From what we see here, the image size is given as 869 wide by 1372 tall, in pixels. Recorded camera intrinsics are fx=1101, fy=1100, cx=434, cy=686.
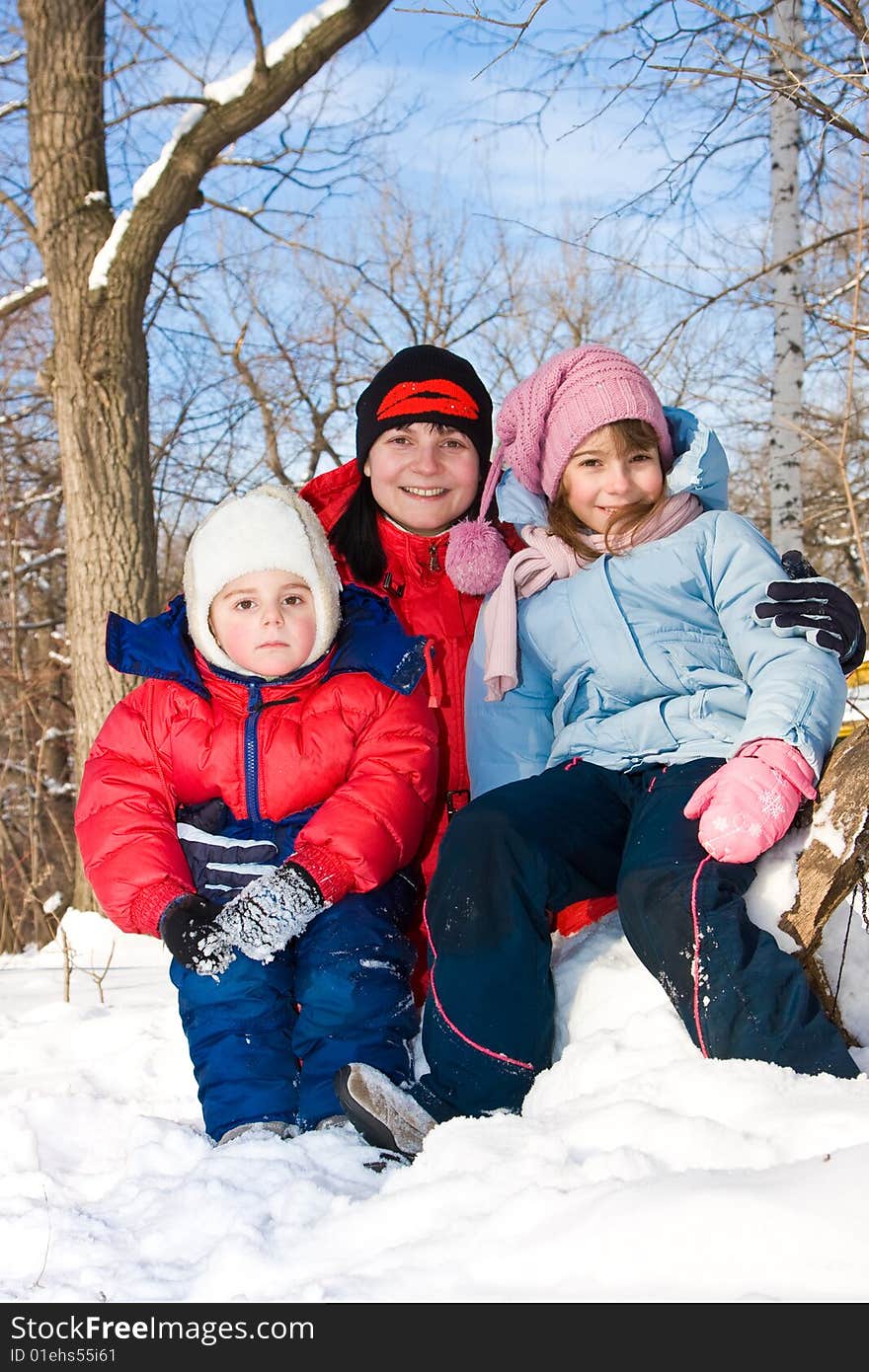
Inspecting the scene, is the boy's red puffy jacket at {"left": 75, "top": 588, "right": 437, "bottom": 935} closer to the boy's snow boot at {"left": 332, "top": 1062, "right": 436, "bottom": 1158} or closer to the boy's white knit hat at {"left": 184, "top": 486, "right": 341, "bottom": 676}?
the boy's white knit hat at {"left": 184, "top": 486, "right": 341, "bottom": 676}

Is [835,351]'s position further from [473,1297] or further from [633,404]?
[473,1297]

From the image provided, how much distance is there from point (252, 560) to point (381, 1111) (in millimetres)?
1355

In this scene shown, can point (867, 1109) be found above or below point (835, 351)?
below

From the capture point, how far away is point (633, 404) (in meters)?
2.68

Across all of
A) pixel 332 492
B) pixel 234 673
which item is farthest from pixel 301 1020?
pixel 332 492

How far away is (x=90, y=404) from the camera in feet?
18.1

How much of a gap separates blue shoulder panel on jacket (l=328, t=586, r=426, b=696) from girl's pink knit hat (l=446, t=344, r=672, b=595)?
0.23 m

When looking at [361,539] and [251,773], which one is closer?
[251,773]

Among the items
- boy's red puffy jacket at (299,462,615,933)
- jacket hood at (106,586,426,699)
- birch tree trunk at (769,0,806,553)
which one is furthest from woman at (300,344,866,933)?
birch tree trunk at (769,0,806,553)

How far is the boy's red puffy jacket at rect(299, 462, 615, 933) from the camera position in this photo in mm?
2984

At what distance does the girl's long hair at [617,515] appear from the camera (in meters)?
2.62

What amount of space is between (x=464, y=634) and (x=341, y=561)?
438 millimetres

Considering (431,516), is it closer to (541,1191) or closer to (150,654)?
(150,654)

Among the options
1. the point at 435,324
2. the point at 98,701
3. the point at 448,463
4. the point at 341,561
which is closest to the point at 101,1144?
the point at 341,561
